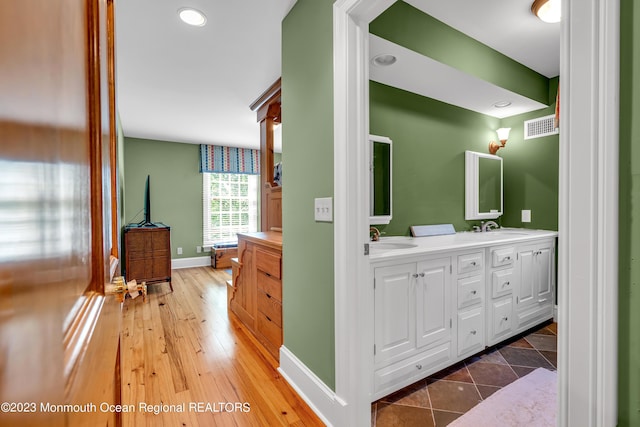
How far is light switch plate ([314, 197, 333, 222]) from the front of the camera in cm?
147

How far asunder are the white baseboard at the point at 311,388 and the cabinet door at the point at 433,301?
2.26 ft

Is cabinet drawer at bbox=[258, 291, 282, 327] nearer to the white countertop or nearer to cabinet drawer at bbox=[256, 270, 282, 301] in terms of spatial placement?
cabinet drawer at bbox=[256, 270, 282, 301]

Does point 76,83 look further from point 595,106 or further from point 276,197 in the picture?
point 276,197

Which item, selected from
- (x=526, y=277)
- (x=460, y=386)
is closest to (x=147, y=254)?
(x=460, y=386)

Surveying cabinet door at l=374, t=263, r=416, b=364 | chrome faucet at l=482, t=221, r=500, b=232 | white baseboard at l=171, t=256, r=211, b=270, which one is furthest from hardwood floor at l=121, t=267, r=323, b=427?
chrome faucet at l=482, t=221, r=500, b=232

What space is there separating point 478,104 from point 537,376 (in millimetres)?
2444

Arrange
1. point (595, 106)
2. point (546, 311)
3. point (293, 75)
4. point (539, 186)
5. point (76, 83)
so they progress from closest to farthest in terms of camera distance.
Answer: point (76, 83)
point (595, 106)
point (293, 75)
point (546, 311)
point (539, 186)

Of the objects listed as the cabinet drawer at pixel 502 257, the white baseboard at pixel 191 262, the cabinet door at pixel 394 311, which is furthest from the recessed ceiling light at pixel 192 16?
the white baseboard at pixel 191 262

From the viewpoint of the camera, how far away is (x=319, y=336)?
1.58 metres

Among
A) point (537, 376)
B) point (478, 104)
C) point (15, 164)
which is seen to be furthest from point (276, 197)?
point (15, 164)

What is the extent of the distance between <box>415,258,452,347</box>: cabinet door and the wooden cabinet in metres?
3.47

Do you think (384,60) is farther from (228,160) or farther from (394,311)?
(228,160)

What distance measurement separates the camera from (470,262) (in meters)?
2.07

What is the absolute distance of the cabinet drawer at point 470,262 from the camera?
2021 millimetres
